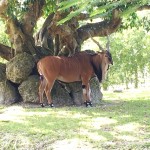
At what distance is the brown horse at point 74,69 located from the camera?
8.98 meters

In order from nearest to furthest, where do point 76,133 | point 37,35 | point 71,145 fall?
point 71,145 < point 76,133 < point 37,35

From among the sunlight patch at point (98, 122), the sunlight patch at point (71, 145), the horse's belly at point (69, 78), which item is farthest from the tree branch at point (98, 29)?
the sunlight patch at point (71, 145)

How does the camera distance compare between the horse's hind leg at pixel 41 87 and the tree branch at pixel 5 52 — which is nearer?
the horse's hind leg at pixel 41 87

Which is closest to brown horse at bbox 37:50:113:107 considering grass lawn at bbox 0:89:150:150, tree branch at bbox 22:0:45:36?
tree branch at bbox 22:0:45:36

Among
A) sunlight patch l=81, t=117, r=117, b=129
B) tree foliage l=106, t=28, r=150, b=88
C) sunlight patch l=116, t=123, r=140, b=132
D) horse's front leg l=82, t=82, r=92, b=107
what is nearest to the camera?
sunlight patch l=116, t=123, r=140, b=132

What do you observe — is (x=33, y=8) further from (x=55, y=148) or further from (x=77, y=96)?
(x=55, y=148)

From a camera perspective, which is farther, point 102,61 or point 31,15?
point 31,15

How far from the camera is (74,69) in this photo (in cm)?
937

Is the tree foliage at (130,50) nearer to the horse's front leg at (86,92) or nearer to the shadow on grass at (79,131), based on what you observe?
the horse's front leg at (86,92)

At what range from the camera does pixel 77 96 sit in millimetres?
9867

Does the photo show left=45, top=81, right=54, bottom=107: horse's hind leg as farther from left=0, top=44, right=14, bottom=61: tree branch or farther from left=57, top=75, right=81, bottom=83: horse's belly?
Result: left=0, top=44, right=14, bottom=61: tree branch

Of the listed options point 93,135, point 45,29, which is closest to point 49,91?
point 45,29

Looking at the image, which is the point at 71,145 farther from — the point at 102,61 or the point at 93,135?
the point at 102,61

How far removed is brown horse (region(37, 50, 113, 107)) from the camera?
898 cm
